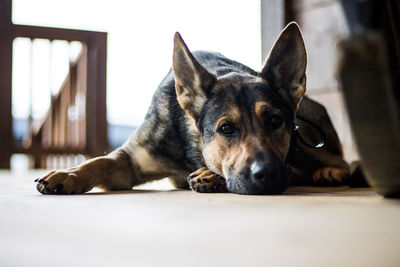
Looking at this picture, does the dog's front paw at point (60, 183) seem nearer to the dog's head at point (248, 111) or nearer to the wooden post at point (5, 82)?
the dog's head at point (248, 111)

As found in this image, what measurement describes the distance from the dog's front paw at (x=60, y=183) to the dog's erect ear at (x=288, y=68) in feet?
3.36

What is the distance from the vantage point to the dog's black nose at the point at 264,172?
64.5 inches

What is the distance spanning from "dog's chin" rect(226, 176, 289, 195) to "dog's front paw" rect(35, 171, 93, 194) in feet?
2.27

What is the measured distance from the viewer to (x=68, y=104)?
5.61 meters

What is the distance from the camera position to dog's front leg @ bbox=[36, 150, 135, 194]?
1791mm

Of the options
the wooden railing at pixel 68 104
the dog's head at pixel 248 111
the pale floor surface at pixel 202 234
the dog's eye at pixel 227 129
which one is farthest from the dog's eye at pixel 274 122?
the wooden railing at pixel 68 104

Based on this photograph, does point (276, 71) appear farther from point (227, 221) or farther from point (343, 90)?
point (227, 221)

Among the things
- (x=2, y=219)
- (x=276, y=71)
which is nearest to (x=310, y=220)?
(x=2, y=219)

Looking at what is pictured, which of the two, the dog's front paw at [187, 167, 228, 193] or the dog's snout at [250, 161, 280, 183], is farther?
the dog's front paw at [187, 167, 228, 193]

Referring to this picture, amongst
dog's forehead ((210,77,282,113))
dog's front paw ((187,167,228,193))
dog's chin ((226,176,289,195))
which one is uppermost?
dog's forehead ((210,77,282,113))

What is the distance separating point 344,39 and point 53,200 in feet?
3.73

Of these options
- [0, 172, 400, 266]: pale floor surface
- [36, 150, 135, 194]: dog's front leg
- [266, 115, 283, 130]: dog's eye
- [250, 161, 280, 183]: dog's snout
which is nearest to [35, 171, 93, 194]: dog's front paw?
[36, 150, 135, 194]: dog's front leg

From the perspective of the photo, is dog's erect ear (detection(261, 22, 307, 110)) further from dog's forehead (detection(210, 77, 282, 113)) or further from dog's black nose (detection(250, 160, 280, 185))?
dog's black nose (detection(250, 160, 280, 185))

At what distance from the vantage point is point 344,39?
1.01 metres
